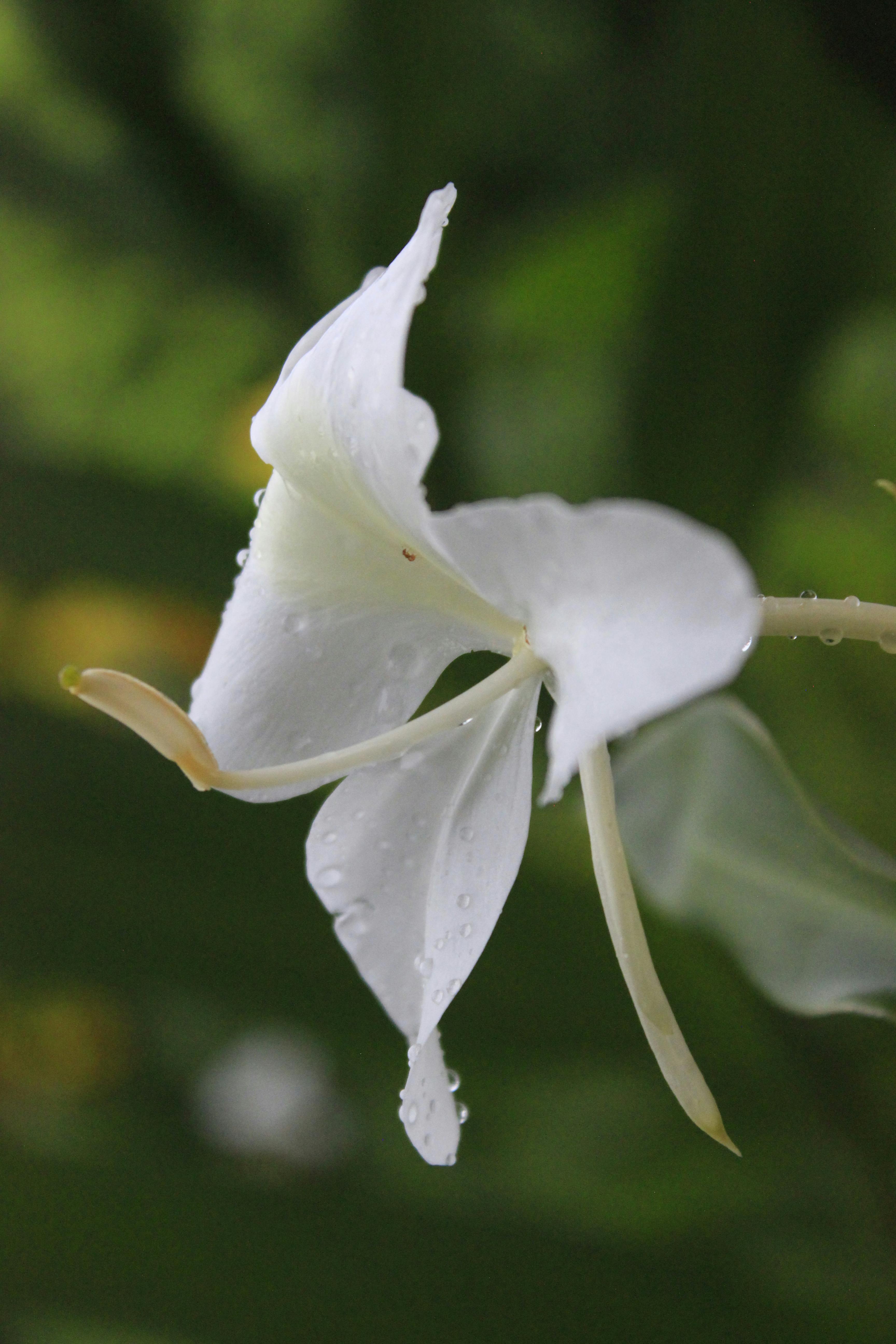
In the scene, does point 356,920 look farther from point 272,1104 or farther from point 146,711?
point 272,1104

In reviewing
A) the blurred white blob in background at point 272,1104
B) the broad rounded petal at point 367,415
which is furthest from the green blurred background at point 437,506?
the broad rounded petal at point 367,415

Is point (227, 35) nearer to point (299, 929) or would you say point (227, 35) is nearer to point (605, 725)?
point (299, 929)

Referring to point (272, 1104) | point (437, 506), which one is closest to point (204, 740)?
point (437, 506)

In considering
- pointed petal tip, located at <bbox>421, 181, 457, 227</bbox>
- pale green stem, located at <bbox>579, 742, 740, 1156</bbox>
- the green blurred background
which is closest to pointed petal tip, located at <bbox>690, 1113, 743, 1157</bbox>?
pale green stem, located at <bbox>579, 742, 740, 1156</bbox>

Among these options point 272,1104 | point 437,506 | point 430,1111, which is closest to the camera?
point 430,1111

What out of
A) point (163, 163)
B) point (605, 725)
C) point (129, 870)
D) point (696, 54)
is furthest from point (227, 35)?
point (605, 725)

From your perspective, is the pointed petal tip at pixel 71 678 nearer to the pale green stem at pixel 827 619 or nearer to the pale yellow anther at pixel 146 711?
the pale yellow anther at pixel 146 711
